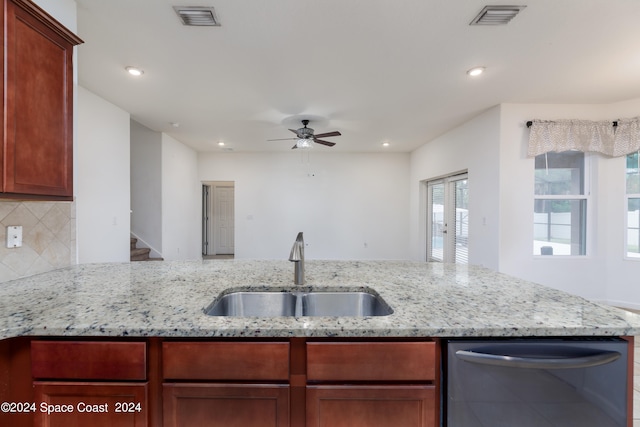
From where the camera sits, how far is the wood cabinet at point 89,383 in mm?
859

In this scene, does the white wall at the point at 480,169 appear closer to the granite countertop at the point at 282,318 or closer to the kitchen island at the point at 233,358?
the granite countertop at the point at 282,318

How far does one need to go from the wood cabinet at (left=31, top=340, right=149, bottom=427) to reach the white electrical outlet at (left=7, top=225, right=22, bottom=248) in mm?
900

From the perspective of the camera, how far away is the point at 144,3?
1.74m

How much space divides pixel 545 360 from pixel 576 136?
3.70m

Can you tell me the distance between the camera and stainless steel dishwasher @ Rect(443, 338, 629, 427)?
0.85m

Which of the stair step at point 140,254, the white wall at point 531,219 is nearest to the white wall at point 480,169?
the white wall at point 531,219

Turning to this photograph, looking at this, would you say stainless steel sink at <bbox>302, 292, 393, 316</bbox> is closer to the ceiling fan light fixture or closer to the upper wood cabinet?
the upper wood cabinet

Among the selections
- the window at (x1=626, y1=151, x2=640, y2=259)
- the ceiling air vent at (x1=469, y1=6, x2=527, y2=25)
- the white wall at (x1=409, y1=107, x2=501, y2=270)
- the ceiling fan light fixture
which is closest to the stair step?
the ceiling fan light fixture

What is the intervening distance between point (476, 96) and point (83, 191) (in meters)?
4.60

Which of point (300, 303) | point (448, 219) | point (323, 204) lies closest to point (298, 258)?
point (300, 303)

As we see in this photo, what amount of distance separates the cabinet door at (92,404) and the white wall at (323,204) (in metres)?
5.37

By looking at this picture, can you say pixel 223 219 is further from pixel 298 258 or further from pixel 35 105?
pixel 298 258

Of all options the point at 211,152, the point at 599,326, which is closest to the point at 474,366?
the point at 599,326

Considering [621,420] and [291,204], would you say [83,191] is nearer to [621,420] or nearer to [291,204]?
[291,204]
